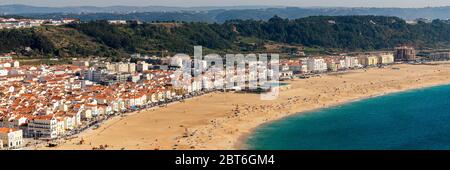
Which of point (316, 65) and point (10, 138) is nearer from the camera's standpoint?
point (10, 138)

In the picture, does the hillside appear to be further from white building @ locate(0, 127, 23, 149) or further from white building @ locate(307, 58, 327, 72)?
white building @ locate(0, 127, 23, 149)

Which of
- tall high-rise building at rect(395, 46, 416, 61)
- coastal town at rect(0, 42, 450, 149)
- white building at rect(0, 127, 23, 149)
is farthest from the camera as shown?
tall high-rise building at rect(395, 46, 416, 61)

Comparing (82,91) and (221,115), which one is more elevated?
(82,91)

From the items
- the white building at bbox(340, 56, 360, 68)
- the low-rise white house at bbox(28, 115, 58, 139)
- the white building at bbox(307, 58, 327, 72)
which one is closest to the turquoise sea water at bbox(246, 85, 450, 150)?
the low-rise white house at bbox(28, 115, 58, 139)

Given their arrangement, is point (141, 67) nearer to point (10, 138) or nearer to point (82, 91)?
point (82, 91)

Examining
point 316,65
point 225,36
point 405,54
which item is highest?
point 225,36

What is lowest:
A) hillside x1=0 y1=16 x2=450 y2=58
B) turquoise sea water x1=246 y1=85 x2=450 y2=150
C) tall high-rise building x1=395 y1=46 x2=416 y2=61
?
turquoise sea water x1=246 y1=85 x2=450 y2=150

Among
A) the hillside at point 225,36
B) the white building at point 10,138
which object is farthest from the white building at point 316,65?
the white building at point 10,138

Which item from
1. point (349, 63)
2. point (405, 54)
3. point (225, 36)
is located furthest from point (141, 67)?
point (405, 54)
